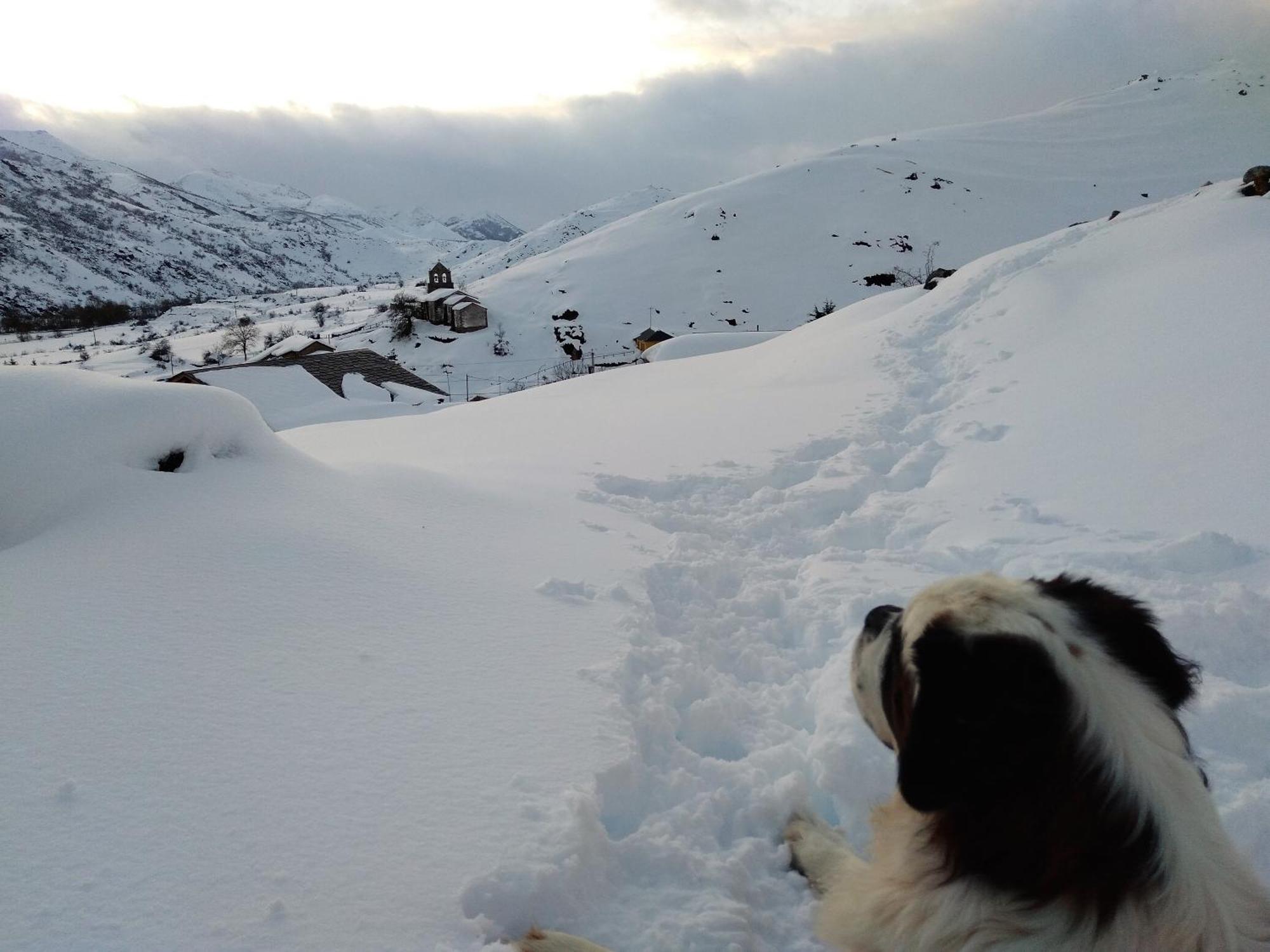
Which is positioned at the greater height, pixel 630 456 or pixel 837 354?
pixel 837 354

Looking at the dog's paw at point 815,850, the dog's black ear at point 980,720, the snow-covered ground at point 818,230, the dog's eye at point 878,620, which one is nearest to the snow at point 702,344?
the snow-covered ground at point 818,230

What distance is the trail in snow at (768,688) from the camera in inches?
95.0

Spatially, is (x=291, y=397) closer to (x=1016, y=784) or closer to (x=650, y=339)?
(x=650, y=339)

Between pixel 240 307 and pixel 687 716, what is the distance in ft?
484

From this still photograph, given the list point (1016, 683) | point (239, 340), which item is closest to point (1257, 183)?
point (1016, 683)

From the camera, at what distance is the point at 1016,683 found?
1.63 metres

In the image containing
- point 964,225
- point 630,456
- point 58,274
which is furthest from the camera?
point 58,274

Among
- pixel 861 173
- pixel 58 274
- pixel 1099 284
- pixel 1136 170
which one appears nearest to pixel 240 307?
pixel 58 274

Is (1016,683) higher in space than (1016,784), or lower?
higher

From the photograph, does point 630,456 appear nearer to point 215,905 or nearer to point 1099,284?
point 215,905

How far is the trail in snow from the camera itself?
7.92 ft

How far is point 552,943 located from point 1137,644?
1.90 meters

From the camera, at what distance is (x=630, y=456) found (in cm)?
809

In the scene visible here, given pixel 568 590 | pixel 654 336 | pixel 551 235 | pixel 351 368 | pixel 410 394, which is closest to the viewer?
pixel 568 590
